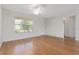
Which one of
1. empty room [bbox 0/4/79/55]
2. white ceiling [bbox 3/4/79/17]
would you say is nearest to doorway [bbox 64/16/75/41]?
empty room [bbox 0/4/79/55]

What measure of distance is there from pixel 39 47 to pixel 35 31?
0.49 metres

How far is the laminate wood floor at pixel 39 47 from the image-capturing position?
76.0 inches

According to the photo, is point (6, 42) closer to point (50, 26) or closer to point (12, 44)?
point (12, 44)

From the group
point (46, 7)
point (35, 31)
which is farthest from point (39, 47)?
point (46, 7)

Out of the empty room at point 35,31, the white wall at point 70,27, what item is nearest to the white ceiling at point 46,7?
the empty room at point 35,31

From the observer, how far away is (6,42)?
2.15 m

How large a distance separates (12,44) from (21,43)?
0.75 feet

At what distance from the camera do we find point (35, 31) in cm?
252

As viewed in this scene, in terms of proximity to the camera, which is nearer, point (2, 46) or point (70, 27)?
point (2, 46)

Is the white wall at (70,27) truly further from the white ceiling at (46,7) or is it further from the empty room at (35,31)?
the white ceiling at (46,7)

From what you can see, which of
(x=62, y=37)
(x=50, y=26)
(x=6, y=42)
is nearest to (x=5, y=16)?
(x=6, y=42)

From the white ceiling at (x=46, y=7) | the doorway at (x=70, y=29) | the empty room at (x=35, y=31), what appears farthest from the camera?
the doorway at (x=70, y=29)

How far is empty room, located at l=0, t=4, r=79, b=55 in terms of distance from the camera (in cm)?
191

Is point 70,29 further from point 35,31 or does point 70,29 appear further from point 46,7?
point 46,7
